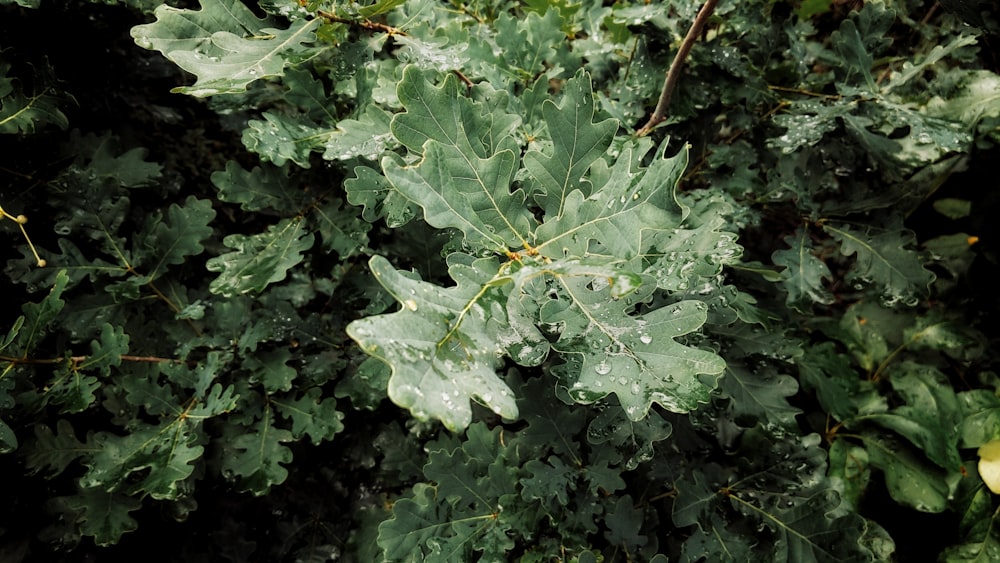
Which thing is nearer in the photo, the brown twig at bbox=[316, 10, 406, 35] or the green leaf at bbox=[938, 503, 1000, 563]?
the brown twig at bbox=[316, 10, 406, 35]

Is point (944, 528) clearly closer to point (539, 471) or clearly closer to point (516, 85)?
point (539, 471)

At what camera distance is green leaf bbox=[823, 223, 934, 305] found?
4.91 ft

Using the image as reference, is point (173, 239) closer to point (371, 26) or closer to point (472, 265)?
point (371, 26)

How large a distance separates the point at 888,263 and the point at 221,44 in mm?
1662

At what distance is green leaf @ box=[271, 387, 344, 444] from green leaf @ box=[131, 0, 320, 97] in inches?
33.4

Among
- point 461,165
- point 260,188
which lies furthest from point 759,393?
point 260,188

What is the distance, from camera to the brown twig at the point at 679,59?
1160mm

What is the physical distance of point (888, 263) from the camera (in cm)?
154

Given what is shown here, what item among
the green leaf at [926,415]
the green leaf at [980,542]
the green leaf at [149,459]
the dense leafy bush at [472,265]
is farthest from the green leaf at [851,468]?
the green leaf at [149,459]

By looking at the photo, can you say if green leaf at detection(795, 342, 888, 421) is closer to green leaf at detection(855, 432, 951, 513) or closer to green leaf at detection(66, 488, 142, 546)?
green leaf at detection(855, 432, 951, 513)

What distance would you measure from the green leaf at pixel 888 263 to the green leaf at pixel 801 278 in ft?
0.43

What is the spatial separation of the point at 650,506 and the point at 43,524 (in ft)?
5.45

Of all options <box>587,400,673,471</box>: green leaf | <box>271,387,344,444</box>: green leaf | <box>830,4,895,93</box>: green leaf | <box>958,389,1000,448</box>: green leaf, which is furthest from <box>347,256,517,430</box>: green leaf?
<box>958,389,1000,448</box>: green leaf

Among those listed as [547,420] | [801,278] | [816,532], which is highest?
[801,278]
